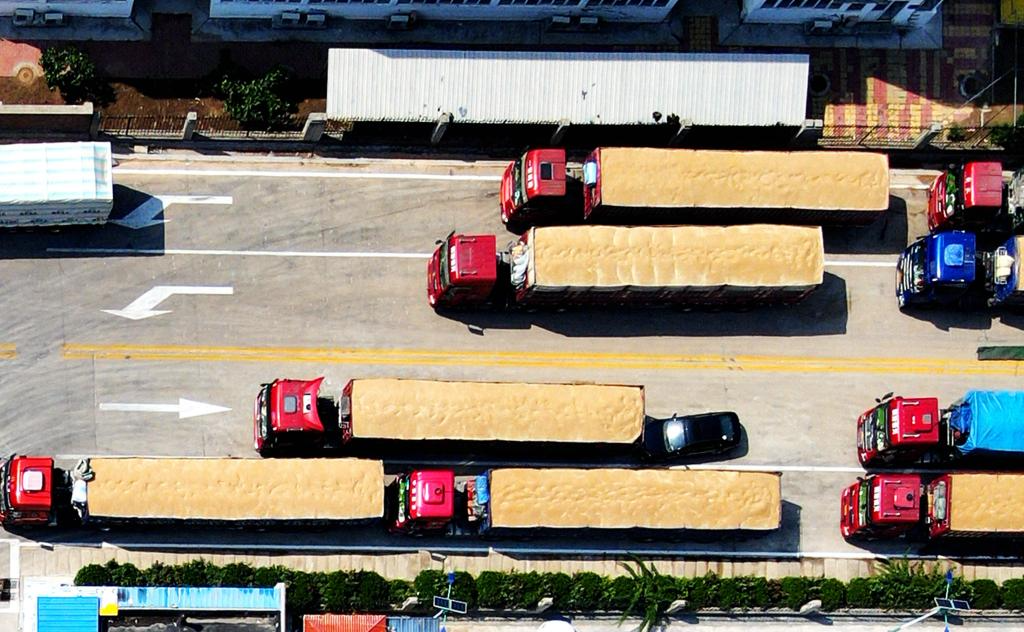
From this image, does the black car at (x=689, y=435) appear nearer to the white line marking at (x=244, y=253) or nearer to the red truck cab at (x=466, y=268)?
the red truck cab at (x=466, y=268)

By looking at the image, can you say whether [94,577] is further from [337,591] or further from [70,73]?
[70,73]

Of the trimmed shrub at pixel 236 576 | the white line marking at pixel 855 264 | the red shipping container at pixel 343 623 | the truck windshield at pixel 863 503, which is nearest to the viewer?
the red shipping container at pixel 343 623

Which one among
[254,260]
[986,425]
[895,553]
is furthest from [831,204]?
[254,260]

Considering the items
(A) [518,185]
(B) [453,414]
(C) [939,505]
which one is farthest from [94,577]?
(C) [939,505]

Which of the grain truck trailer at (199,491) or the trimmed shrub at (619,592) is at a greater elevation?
the grain truck trailer at (199,491)

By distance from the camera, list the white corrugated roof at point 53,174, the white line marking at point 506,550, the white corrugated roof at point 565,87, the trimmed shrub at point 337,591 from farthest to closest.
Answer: the white corrugated roof at point 565,87 < the white line marking at point 506,550 < the white corrugated roof at point 53,174 < the trimmed shrub at point 337,591

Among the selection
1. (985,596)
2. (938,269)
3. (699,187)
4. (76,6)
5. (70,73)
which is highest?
(76,6)

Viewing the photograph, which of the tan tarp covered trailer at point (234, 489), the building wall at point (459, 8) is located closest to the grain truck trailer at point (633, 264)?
the tan tarp covered trailer at point (234, 489)
